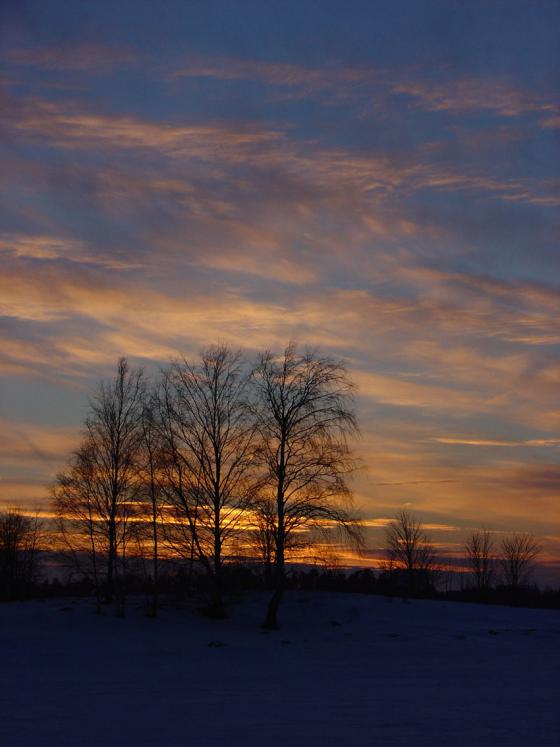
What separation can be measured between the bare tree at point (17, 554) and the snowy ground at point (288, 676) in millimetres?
21006

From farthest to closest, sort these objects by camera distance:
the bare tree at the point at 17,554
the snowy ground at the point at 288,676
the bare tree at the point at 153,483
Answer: the bare tree at the point at 17,554 < the bare tree at the point at 153,483 < the snowy ground at the point at 288,676

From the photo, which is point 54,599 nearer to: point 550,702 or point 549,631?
point 549,631

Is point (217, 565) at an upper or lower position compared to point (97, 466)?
lower

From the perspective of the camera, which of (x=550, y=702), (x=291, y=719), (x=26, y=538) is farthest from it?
(x=26, y=538)

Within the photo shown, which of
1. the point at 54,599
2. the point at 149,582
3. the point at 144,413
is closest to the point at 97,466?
the point at 144,413

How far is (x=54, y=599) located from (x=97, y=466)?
1004 cm

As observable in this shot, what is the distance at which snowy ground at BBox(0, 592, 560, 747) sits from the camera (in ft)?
47.7

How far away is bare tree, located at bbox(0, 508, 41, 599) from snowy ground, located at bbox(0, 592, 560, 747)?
21006 millimetres

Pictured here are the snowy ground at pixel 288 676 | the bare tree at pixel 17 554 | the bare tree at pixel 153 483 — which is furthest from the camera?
the bare tree at pixel 17 554

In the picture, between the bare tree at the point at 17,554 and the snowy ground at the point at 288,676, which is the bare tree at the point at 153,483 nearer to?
the snowy ground at the point at 288,676

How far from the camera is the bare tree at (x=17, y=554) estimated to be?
6273 centimetres

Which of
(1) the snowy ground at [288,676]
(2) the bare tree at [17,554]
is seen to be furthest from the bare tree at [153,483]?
(2) the bare tree at [17,554]

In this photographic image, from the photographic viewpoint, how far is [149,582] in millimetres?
43844

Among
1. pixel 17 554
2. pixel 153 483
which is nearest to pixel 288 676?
pixel 153 483
